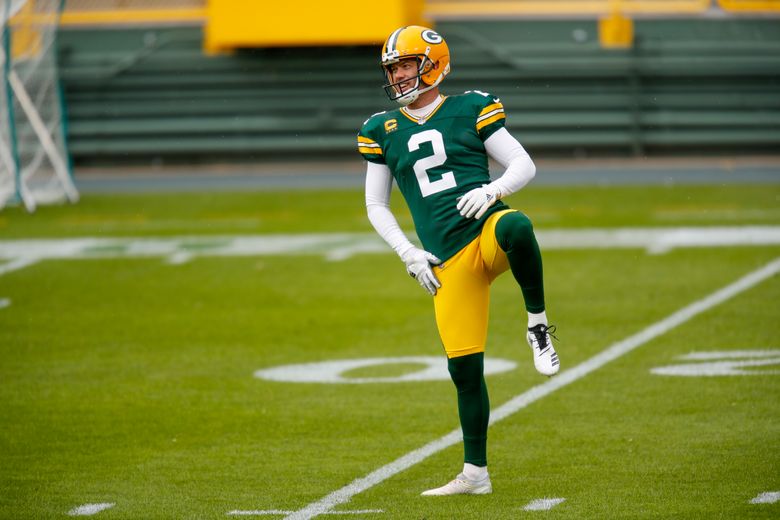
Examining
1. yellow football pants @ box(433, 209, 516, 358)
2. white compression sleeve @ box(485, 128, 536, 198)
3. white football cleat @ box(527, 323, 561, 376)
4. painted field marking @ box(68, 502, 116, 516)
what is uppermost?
white compression sleeve @ box(485, 128, 536, 198)

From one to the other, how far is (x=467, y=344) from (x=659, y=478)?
3.09 ft

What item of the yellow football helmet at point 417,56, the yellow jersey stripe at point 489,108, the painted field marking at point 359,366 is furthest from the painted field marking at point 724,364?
the yellow football helmet at point 417,56

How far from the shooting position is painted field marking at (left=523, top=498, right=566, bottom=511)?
5.09 meters

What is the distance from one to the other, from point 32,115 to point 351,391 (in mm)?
9924

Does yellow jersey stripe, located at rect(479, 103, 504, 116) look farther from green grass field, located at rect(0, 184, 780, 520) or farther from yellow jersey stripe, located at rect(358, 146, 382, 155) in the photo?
green grass field, located at rect(0, 184, 780, 520)

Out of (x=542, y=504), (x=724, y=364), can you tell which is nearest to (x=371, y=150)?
(x=542, y=504)

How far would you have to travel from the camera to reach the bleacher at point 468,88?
62.1 ft

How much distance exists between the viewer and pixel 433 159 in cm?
541

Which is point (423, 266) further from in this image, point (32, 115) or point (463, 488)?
point (32, 115)

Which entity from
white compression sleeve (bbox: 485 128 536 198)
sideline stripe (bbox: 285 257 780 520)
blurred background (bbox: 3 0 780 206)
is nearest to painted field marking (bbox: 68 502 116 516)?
sideline stripe (bbox: 285 257 780 520)

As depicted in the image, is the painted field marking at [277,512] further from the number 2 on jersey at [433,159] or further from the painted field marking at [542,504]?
the number 2 on jersey at [433,159]

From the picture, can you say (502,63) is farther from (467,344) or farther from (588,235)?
(467,344)

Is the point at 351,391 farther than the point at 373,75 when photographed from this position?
No

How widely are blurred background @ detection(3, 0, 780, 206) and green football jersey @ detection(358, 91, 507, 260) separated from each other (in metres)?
13.7
